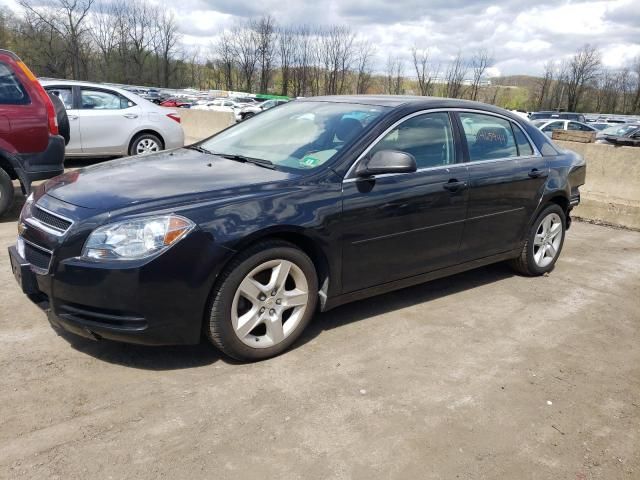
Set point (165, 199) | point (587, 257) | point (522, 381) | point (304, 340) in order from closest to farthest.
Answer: point (165, 199) → point (522, 381) → point (304, 340) → point (587, 257)

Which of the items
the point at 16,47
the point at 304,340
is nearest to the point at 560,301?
the point at 304,340

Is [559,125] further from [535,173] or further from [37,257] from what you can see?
[37,257]

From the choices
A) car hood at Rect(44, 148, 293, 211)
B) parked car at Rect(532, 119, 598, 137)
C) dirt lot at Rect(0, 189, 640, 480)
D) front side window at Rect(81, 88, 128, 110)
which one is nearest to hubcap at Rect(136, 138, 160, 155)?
front side window at Rect(81, 88, 128, 110)

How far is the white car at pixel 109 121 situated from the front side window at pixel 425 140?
699 centimetres

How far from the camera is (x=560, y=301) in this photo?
4.73 meters

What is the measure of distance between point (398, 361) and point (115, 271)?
1.82 m

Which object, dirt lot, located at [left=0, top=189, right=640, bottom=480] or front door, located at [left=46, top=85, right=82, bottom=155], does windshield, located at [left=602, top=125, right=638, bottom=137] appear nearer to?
front door, located at [left=46, top=85, right=82, bottom=155]

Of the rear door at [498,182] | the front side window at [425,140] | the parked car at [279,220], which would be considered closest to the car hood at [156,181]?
the parked car at [279,220]

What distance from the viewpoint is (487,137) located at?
459 centimetres

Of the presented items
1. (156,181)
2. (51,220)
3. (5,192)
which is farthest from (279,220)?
(5,192)

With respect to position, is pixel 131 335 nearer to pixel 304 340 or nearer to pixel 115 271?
pixel 115 271

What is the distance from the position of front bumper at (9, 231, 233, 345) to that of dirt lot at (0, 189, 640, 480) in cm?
33

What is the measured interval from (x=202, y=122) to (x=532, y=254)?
37.0 ft

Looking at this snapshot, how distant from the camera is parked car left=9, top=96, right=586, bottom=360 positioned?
2896mm
